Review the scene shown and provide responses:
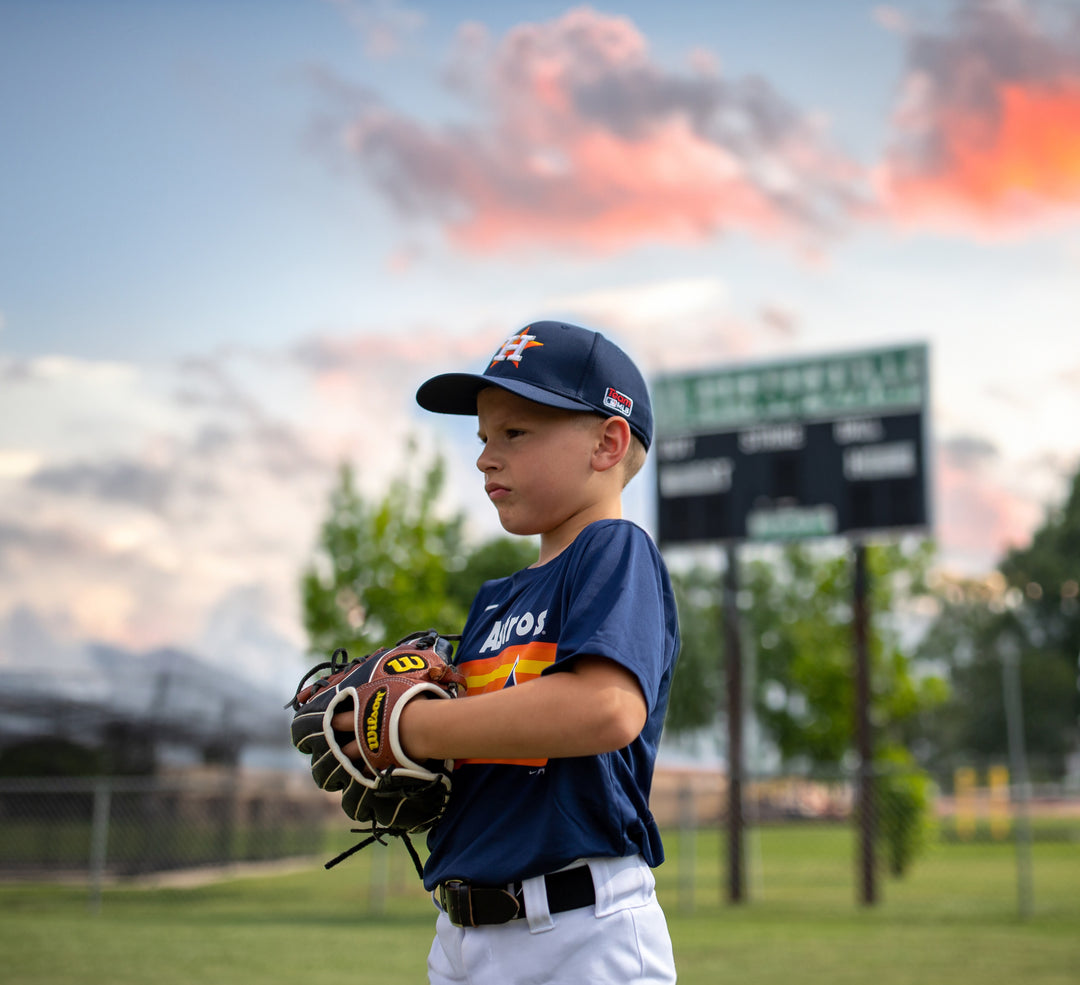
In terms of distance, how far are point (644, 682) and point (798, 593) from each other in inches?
1812

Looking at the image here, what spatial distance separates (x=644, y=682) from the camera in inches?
66.4

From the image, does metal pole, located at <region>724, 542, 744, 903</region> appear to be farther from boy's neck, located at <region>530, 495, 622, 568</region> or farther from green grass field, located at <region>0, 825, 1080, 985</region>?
boy's neck, located at <region>530, 495, 622, 568</region>

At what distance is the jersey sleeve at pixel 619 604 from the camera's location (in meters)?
1.68

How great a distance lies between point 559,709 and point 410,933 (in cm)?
953

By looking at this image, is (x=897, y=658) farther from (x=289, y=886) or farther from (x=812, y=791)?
(x=812, y=791)

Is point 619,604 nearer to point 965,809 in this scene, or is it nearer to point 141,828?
point 141,828

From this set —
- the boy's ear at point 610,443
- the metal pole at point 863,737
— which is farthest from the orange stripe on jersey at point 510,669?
the metal pole at point 863,737

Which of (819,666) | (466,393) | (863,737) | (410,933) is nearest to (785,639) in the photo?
(819,666)

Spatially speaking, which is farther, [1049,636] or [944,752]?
[944,752]

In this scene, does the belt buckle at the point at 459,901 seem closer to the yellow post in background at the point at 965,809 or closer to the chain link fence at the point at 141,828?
the chain link fence at the point at 141,828

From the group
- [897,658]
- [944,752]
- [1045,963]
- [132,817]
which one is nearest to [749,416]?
[1045,963]

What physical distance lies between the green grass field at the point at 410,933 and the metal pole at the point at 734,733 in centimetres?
46

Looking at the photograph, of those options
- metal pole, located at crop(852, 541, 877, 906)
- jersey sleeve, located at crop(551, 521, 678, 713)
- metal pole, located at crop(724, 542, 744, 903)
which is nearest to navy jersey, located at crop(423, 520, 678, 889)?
jersey sleeve, located at crop(551, 521, 678, 713)

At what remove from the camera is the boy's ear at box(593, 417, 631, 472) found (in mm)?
1976
